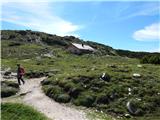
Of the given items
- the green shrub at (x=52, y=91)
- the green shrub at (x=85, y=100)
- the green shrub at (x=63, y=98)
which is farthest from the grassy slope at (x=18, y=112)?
the green shrub at (x=85, y=100)

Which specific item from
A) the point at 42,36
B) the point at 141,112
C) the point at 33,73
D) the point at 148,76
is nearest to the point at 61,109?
the point at 141,112

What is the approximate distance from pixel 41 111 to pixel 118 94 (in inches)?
338

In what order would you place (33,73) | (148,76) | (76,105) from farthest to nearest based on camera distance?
1. (33,73)
2. (148,76)
3. (76,105)

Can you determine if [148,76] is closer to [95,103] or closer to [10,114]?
[95,103]

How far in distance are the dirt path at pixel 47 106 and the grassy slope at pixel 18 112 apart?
0.92 metres

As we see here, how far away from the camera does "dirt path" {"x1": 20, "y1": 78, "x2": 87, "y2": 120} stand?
30.9 metres

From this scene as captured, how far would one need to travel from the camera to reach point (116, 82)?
40.1 meters

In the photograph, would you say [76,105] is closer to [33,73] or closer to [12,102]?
[12,102]

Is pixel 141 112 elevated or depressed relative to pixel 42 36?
depressed

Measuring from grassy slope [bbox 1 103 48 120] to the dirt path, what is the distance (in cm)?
92

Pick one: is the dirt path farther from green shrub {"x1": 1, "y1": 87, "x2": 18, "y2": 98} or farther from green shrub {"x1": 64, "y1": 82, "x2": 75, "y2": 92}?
green shrub {"x1": 64, "y1": 82, "x2": 75, "y2": 92}

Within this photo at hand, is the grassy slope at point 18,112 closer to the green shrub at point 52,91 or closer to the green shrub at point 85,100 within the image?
the green shrub at point 52,91

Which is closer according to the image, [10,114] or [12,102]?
[10,114]

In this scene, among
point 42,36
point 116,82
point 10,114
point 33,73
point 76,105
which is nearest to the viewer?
point 10,114
